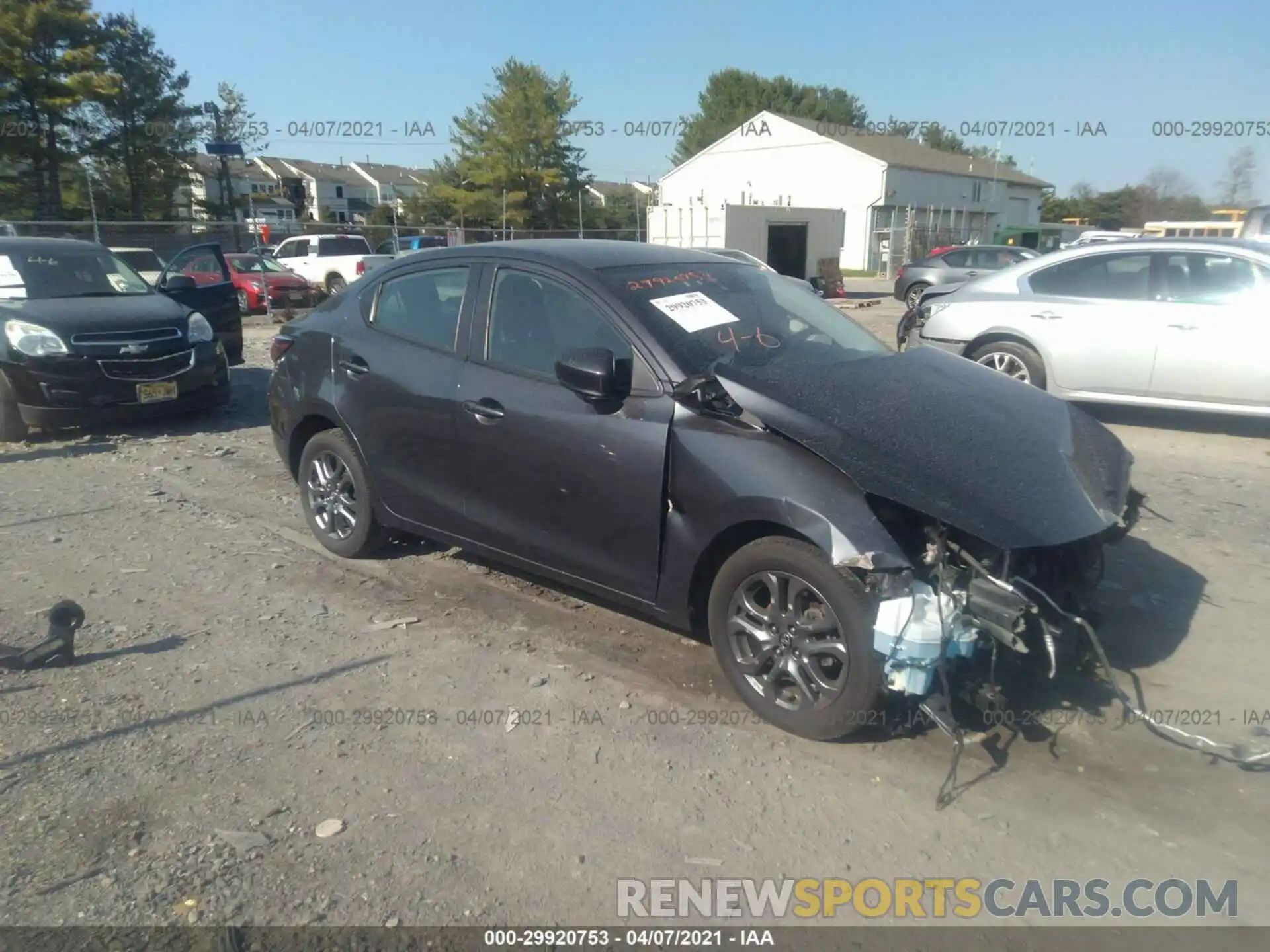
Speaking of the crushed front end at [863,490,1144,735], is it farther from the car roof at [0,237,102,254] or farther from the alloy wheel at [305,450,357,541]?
the car roof at [0,237,102,254]

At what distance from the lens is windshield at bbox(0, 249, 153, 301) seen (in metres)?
8.57

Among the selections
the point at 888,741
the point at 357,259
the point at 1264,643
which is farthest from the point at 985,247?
the point at 888,741

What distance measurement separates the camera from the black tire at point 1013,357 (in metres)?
8.53

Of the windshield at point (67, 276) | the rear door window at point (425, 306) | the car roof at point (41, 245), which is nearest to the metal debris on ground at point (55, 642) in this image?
the rear door window at point (425, 306)

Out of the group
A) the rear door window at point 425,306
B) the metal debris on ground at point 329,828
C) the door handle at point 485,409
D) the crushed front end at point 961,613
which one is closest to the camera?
the metal debris on ground at point 329,828

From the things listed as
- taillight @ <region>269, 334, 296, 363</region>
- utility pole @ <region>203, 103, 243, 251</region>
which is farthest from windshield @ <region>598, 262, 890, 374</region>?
utility pole @ <region>203, 103, 243, 251</region>

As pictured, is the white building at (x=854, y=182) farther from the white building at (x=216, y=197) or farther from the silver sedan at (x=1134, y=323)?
the silver sedan at (x=1134, y=323)

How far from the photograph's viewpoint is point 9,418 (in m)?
8.10

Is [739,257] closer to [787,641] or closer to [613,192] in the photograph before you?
[787,641]

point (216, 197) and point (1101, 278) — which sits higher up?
point (216, 197)

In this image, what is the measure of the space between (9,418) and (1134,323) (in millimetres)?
9548

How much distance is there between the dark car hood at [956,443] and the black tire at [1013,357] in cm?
438

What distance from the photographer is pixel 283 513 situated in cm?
643

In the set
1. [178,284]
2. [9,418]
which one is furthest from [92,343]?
[178,284]
